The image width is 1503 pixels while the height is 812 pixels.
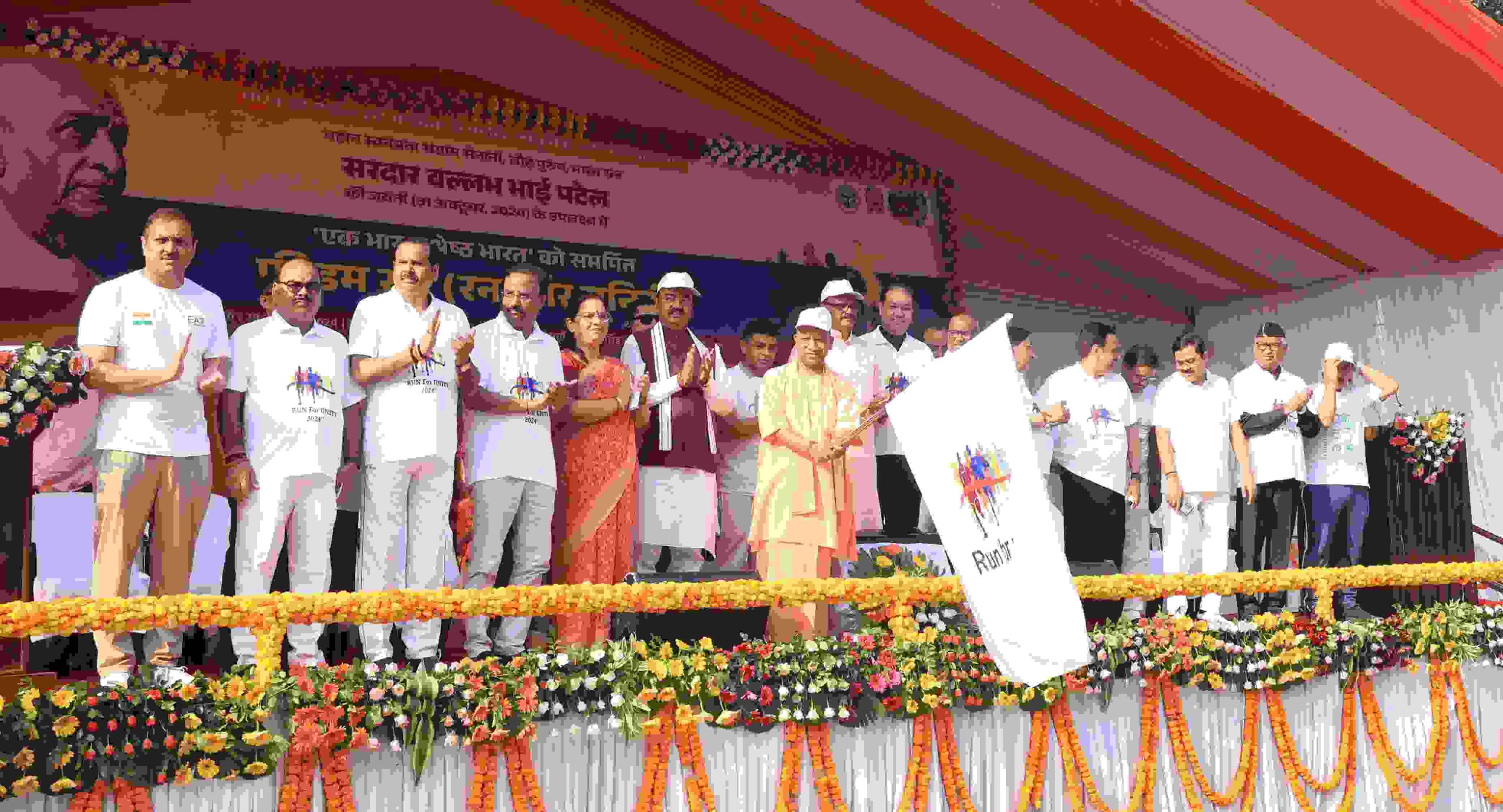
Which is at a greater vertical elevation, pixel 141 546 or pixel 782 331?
pixel 782 331

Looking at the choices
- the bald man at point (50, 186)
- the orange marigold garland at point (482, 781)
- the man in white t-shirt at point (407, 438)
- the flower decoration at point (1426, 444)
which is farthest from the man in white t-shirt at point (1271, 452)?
the bald man at point (50, 186)

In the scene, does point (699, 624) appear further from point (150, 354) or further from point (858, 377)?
point (150, 354)

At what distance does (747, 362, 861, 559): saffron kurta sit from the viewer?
488cm

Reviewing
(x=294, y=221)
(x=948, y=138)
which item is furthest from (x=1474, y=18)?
(x=294, y=221)

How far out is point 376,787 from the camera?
3740 millimetres

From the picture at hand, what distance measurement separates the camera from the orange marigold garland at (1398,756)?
17.2 ft

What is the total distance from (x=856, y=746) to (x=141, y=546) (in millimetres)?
2481

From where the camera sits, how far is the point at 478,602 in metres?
3.85

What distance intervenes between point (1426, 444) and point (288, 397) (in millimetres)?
5345

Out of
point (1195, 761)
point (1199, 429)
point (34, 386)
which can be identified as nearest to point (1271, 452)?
point (1199, 429)

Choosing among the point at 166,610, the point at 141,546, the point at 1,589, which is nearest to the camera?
the point at 166,610

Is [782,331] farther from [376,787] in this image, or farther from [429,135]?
[376,787]

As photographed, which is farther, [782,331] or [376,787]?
[782,331]

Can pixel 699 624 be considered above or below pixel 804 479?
below
